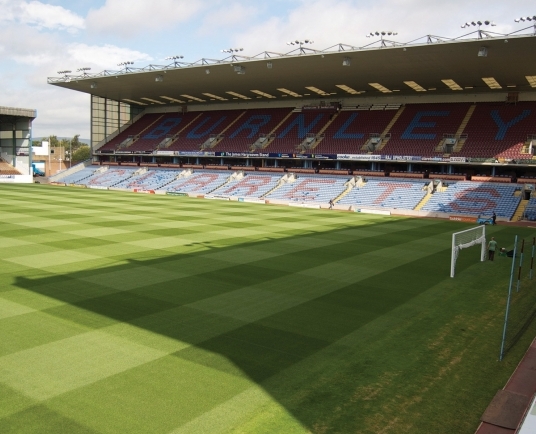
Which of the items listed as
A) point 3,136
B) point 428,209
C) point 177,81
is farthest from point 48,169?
point 428,209

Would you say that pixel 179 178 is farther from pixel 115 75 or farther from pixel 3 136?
pixel 3 136

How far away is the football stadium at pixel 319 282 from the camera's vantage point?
7828 millimetres

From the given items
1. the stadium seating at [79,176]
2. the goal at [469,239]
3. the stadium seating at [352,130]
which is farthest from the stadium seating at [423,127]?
the stadium seating at [79,176]

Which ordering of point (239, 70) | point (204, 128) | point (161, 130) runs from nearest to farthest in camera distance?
point (239, 70)
point (204, 128)
point (161, 130)

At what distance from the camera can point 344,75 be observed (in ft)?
156

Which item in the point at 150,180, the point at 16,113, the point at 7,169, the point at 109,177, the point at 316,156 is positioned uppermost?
the point at 16,113

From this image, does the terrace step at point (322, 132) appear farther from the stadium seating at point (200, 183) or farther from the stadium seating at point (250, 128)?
the stadium seating at point (200, 183)

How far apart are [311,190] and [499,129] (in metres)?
20.2

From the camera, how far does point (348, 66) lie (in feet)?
143

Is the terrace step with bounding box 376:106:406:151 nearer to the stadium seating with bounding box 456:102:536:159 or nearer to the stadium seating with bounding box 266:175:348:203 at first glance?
the stadium seating with bounding box 266:175:348:203

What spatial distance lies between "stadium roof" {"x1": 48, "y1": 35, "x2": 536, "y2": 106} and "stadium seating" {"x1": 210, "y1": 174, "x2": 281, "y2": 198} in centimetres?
1097

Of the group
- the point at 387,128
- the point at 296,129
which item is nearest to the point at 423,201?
the point at 387,128

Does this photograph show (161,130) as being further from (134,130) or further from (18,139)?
(18,139)

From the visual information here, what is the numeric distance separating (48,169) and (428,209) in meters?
74.6
